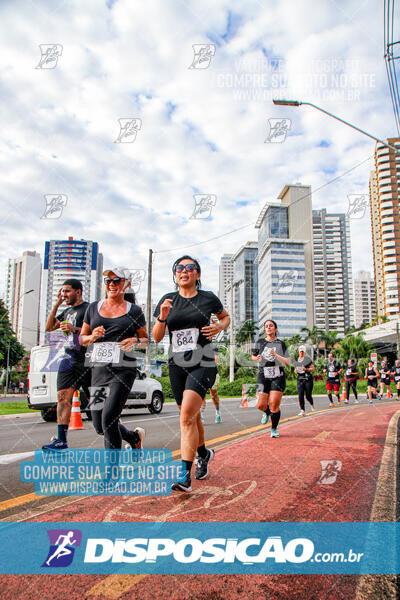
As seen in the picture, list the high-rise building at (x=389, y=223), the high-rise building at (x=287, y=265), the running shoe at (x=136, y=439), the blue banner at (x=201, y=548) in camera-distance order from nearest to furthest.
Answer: the blue banner at (x=201, y=548) < the running shoe at (x=136, y=439) < the high-rise building at (x=389, y=223) < the high-rise building at (x=287, y=265)

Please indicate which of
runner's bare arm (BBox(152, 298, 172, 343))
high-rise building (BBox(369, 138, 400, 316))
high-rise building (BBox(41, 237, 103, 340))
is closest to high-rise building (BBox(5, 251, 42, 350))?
high-rise building (BBox(41, 237, 103, 340))

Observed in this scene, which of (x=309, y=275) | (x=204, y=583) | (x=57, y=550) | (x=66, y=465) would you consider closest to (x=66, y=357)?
(x=66, y=465)

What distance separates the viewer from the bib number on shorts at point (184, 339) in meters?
3.64

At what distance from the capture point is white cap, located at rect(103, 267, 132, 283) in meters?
3.90

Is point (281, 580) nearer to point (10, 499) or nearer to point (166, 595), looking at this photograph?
point (166, 595)

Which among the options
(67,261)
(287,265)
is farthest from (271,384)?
(287,265)

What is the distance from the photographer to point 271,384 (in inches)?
264

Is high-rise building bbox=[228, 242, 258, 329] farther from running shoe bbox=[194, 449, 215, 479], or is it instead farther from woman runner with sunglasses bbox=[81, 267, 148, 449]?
running shoe bbox=[194, 449, 215, 479]

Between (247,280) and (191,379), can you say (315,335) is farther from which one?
(247,280)

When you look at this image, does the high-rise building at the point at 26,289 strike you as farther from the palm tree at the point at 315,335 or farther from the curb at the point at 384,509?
the curb at the point at 384,509

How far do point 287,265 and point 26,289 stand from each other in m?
111

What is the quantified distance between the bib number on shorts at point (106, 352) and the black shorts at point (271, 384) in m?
3.56

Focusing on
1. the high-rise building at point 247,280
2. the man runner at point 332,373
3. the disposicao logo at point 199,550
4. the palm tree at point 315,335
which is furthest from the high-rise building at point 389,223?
the disposicao logo at point 199,550

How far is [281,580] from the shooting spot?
190 centimetres
